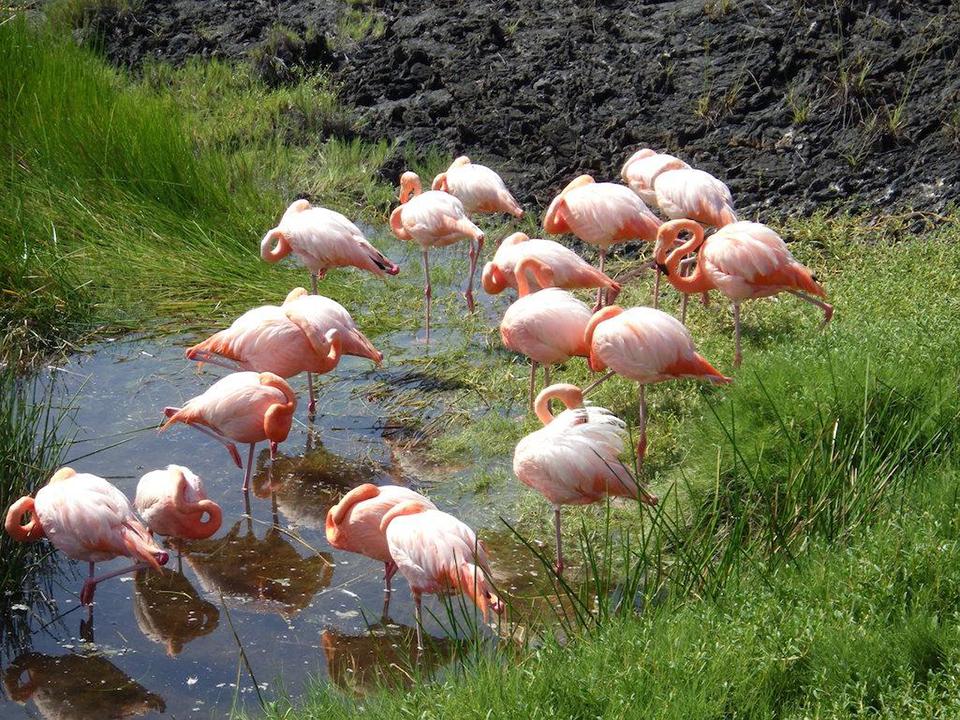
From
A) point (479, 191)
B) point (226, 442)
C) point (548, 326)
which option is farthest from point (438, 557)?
point (479, 191)

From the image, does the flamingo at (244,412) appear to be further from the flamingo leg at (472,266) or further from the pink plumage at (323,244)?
the flamingo leg at (472,266)

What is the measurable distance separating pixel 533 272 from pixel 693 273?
0.78 meters

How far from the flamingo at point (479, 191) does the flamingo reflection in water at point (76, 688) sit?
386 centimetres

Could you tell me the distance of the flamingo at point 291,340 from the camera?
18.8ft

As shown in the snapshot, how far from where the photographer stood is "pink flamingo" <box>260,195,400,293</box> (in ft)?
21.1

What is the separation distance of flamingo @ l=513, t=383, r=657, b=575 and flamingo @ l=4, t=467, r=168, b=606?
4.57ft

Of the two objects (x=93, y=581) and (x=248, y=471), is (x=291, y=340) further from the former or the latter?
(x=93, y=581)

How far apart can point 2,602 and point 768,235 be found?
3.60m

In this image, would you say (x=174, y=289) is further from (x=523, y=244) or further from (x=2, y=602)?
(x=2, y=602)

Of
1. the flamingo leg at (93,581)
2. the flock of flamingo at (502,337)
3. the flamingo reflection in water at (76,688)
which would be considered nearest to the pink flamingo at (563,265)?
the flock of flamingo at (502,337)

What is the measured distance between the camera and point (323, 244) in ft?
21.1

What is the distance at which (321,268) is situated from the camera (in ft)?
21.4

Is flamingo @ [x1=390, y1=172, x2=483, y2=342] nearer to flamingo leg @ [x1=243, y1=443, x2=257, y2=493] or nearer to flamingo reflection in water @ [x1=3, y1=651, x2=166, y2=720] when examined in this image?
flamingo leg @ [x1=243, y1=443, x2=257, y2=493]

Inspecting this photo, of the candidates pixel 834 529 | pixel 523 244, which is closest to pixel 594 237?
pixel 523 244
